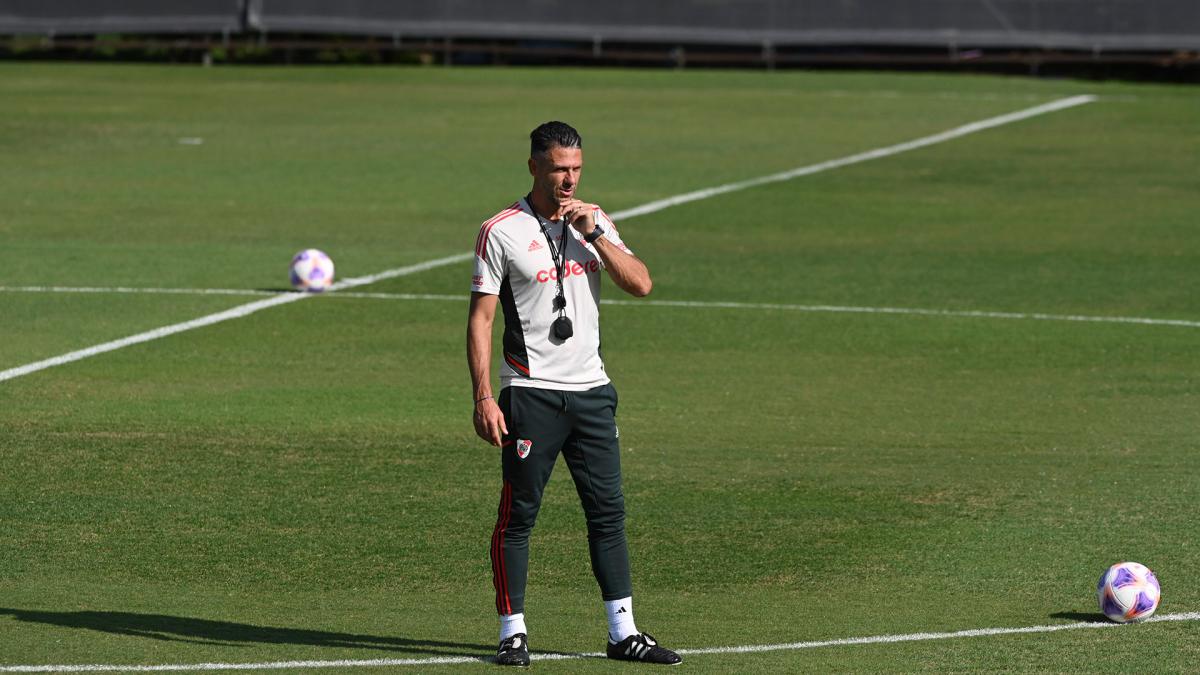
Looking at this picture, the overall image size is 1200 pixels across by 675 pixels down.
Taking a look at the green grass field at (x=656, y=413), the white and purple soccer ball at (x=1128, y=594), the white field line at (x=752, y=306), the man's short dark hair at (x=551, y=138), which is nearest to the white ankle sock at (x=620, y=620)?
the green grass field at (x=656, y=413)

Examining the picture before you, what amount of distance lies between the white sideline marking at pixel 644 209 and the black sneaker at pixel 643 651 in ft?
30.5

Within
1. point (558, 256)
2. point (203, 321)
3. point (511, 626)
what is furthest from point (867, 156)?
point (511, 626)

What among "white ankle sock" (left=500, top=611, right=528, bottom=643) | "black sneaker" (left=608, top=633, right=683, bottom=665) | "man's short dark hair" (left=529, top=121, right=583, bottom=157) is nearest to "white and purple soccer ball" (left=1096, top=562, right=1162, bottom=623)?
"black sneaker" (left=608, top=633, right=683, bottom=665)

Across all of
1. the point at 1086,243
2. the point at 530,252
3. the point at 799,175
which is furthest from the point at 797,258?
the point at 530,252

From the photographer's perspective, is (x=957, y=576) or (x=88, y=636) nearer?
(x=88, y=636)

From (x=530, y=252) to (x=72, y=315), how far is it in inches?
479

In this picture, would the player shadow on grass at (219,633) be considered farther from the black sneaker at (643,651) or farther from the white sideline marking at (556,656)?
the black sneaker at (643,651)

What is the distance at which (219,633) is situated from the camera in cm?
1005

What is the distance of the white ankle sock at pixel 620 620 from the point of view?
31.3ft

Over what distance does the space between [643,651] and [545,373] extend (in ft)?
4.63

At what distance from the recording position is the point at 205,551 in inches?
465

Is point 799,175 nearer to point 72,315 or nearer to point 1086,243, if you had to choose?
point 1086,243

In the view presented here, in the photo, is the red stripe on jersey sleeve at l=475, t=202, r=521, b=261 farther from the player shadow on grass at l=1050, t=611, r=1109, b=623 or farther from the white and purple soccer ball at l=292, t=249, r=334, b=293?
the white and purple soccer ball at l=292, t=249, r=334, b=293

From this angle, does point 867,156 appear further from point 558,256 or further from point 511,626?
point 511,626
